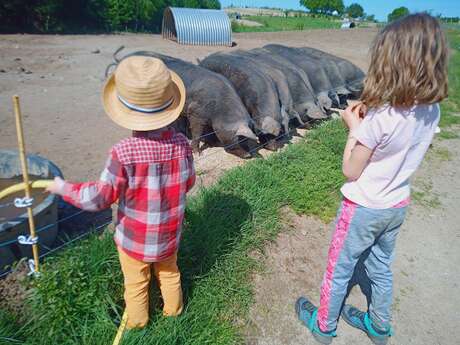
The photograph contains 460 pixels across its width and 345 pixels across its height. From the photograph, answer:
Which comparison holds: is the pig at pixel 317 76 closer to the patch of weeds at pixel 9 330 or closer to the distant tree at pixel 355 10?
the patch of weeds at pixel 9 330

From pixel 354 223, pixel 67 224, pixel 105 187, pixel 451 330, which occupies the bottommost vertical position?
pixel 451 330

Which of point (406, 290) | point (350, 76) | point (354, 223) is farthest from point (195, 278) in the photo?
point (350, 76)

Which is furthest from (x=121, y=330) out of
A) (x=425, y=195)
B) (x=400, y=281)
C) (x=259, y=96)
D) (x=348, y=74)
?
(x=348, y=74)

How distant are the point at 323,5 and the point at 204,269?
88.1 meters

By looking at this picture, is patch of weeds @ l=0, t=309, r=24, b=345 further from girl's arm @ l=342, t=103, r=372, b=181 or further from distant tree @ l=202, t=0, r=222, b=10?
distant tree @ l=202, t=0, r=222, b=10

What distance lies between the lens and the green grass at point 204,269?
2.08m

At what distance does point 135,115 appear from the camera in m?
1.73

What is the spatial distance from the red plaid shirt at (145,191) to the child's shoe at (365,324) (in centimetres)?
157

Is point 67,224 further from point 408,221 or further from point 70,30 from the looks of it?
point 70,30

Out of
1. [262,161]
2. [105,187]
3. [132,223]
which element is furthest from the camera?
[262,161]

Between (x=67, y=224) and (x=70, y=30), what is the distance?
19479 mm

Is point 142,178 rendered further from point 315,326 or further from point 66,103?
point 66,103

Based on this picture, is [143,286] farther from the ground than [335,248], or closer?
closer

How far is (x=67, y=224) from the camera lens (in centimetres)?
340
